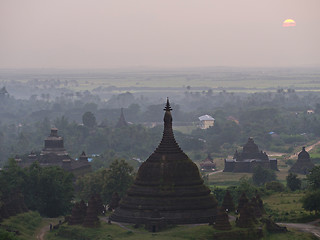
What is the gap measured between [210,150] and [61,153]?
54515 mm

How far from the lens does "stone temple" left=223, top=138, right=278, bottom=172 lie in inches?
6417

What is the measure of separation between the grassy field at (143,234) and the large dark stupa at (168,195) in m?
1.72

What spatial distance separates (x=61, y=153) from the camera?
148625mm

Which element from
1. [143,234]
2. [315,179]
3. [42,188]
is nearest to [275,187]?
[315,179]

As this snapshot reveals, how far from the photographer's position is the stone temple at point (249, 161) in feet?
535

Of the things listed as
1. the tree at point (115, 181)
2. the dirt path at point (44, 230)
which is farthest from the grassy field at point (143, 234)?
the tree at point (115, 181)

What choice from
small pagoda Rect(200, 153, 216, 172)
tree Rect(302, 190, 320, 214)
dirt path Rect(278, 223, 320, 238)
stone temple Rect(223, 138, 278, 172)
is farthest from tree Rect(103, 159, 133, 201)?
small pagoda Rect(200, 153, 216, 172)

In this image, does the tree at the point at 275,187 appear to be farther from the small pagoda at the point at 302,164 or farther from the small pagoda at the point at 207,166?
the small pagoda at the point at 207,166

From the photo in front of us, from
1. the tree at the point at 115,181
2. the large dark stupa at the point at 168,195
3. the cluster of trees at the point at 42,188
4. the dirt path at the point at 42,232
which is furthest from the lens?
the tree at the point at 115,181

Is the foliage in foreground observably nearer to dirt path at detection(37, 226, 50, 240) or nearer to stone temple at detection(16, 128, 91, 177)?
dirt path at detection(37, 226, 50, 240)

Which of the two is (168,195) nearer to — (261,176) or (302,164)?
(261,176)

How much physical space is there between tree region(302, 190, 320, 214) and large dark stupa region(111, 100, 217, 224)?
861 cm

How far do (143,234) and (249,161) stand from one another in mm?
75154

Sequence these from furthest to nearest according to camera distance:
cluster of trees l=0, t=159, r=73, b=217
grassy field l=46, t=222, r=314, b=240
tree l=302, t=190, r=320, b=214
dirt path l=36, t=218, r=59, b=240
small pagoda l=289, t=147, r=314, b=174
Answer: small pagoda l=289, t=147, r=314, b=174
cluster of trees l=0, t=159, r=73, b=217
tree l=302, t=190, r=320, b=214
dirt path l=36, t=218, r=59, b=240
grassy field l=46, t=222, r=314, b=240
